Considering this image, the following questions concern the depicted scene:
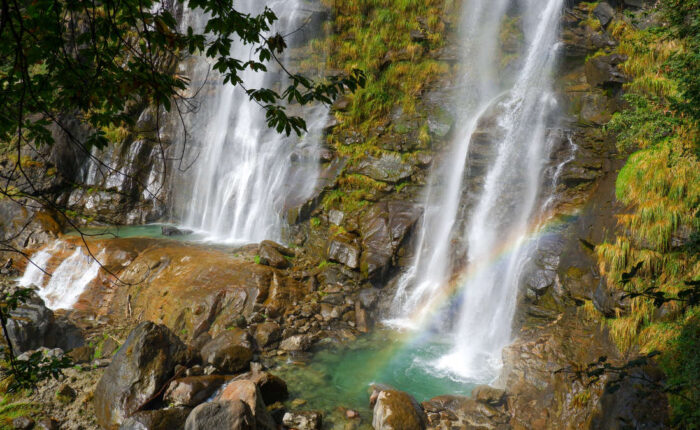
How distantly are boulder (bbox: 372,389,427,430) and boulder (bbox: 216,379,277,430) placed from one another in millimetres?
1497

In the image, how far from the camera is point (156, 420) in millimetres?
4988

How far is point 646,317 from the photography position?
17.8 feet

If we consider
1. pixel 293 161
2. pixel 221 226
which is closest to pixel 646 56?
pixel 293 161

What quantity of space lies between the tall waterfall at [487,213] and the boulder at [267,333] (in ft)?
10.7

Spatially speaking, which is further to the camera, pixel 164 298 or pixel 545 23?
pixel 545 23

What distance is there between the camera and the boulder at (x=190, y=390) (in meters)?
5.61

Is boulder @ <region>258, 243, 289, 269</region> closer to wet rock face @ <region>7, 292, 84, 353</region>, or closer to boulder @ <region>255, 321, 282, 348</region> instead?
boulder @ <region>255, 321, 282, 348</region>

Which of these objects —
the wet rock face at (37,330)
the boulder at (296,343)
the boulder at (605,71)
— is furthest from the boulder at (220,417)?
the boulder at (605,71)

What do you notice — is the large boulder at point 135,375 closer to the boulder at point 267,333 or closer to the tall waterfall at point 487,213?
the boulder at point 267,333

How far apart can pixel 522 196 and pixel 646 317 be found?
4429 mm

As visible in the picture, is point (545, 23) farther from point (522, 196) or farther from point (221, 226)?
point (221, 226)

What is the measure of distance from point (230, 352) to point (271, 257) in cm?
391

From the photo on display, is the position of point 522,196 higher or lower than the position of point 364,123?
lower

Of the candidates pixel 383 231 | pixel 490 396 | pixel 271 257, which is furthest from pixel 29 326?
pixel 490 396
